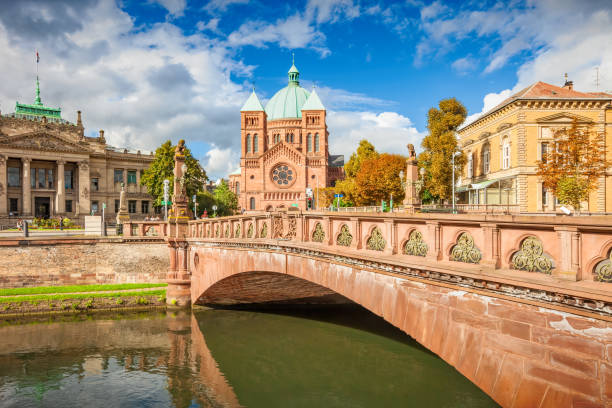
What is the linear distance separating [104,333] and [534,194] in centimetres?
3237

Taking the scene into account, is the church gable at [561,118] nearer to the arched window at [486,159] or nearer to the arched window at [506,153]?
the arched window at [506,153]

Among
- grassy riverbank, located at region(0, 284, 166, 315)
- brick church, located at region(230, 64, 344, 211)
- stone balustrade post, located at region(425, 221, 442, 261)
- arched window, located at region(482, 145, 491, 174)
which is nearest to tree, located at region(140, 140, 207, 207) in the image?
brick church, located at region(230, 64, 344, 211)

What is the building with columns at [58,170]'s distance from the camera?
180 feet

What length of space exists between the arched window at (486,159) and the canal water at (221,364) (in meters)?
24.5

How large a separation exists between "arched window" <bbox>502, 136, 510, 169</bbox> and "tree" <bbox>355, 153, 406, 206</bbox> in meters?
13.5

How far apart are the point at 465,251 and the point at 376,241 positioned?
8.10 feet

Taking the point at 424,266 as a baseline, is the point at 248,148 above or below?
above

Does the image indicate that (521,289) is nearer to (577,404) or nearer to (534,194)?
(577,404)

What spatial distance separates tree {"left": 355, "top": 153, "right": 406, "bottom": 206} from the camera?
48.3 metres

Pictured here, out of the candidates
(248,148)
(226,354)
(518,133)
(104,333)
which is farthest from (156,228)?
(248,148)

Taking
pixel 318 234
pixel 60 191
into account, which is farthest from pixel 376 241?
pixel 60 191

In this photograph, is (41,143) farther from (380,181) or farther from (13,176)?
(380,181)

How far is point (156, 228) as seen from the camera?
28250 millimetres

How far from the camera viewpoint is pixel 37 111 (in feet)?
225
